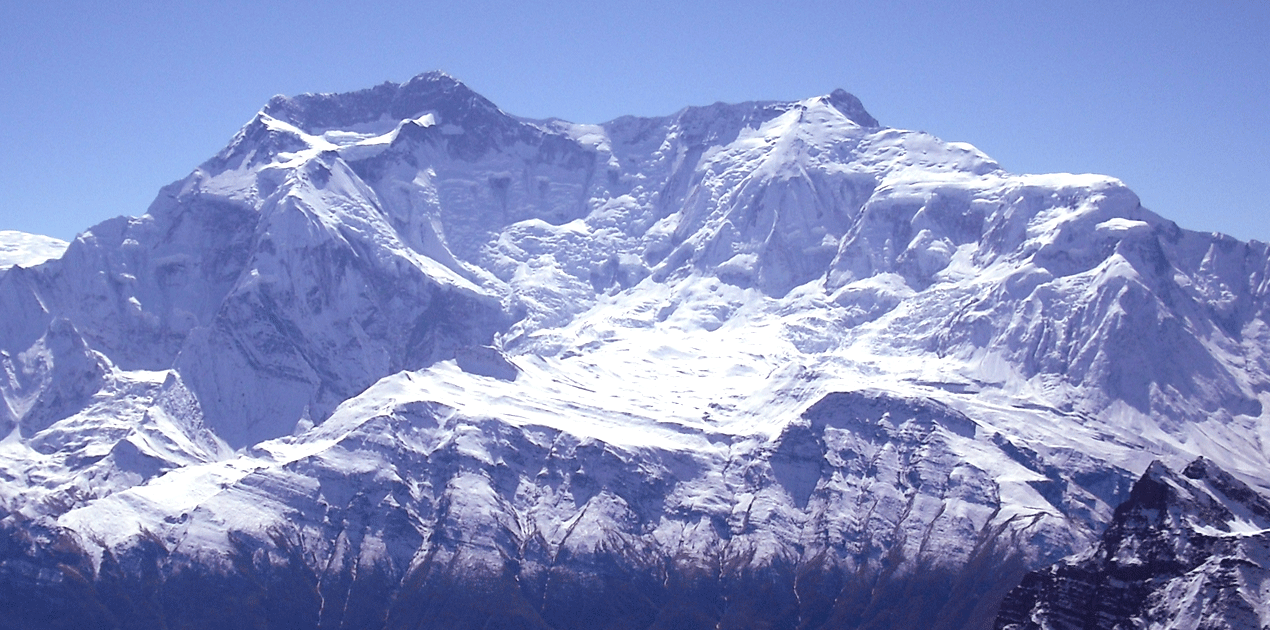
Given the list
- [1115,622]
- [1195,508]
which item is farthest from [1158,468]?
[1115,622]

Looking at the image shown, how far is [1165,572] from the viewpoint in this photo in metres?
169

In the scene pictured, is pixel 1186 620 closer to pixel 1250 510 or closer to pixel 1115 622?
pixel 1115 622

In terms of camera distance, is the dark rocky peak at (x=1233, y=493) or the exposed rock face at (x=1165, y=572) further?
the dark rocky peak at (x=1233, y=493)

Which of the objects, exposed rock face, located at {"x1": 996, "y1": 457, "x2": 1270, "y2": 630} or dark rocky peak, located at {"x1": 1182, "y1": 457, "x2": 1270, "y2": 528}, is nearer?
exposed rock face, located at {"x1": 996, "y1": 457, "x2": 1270, "y2": 630}

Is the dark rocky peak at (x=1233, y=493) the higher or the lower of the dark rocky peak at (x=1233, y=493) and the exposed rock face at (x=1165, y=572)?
the higher

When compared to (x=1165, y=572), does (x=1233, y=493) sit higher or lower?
higher

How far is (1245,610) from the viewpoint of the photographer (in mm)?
161375

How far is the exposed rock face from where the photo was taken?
163 metres

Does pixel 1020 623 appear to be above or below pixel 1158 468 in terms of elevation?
below

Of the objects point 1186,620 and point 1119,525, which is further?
point 1119,525

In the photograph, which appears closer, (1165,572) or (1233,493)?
(1165,572)

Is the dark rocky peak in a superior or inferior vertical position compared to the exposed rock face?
superior

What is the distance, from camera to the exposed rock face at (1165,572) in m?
163

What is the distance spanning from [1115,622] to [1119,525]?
12.2 meters
